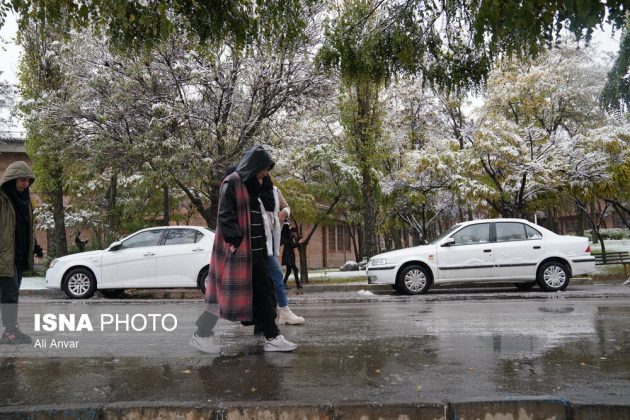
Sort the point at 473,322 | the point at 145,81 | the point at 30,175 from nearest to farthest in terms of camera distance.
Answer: the point at 30,175 < the point at 473,322 < the point at 145,81

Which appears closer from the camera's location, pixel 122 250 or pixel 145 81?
pixel 122 250

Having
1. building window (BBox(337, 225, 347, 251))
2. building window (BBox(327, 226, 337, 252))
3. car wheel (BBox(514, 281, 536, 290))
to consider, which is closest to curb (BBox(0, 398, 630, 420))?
car wheel (BBox(514, 281, 536, 290))

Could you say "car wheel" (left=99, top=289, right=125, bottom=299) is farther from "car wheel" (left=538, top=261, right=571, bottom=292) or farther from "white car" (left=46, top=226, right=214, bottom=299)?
"car wheel" (left=538, top=261, right=571, bottom=292)

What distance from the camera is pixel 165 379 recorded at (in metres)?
4.20

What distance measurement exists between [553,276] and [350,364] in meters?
9.90

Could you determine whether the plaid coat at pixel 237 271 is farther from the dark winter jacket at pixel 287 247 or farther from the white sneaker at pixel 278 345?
the dark winter jacket at pixel 287 247

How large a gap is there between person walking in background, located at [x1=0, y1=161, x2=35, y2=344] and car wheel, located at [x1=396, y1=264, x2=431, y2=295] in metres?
8.89

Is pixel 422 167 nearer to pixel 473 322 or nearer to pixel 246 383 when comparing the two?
pixel 473 322

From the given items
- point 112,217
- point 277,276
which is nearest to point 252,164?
point 277,276

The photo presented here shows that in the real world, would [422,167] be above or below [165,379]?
above

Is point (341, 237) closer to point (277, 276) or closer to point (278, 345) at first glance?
point (277, 276)

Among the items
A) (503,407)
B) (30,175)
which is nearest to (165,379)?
(503,407)

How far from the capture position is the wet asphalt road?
12.2 ft

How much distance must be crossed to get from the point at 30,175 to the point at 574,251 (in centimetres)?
1155
